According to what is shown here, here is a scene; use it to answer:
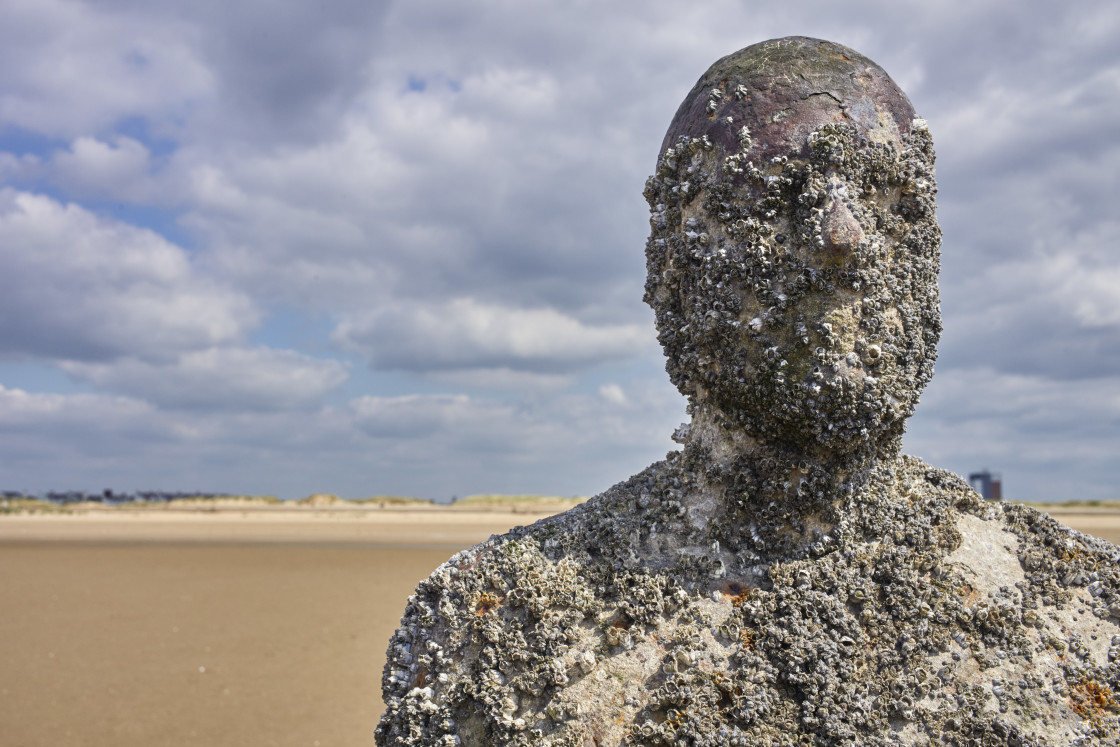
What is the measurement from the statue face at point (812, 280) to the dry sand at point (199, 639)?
10.3 meters

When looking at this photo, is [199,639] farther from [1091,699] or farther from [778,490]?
[1091,699]

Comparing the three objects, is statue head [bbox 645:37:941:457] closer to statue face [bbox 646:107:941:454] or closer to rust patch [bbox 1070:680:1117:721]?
statue face [bbox 646:107:941:454]

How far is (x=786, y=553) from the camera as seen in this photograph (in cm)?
280

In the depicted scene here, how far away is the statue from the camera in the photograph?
8.32ft

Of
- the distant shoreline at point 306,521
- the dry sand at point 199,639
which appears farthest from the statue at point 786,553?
the distant shoreline at point 306,521

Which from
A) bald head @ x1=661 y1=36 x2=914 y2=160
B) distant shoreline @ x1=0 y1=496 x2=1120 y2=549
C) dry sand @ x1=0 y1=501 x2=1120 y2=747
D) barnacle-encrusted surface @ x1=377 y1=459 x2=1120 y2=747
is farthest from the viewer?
distant shoreline @ x1=0 y1=496 x2=1120 y2=549

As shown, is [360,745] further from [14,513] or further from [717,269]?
[14,513]

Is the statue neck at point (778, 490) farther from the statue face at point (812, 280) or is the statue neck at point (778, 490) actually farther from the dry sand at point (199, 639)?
the dry sand at point (199, 639)

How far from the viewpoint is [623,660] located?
263 cm

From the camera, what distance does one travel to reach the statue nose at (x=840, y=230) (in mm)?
2621

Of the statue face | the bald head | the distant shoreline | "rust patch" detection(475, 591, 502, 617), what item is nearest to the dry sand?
the distant shoreline

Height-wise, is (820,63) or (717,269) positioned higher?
(820,63)

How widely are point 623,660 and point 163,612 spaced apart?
1855 cm

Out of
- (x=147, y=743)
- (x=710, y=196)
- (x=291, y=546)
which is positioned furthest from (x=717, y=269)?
(x=291, y=546)
